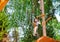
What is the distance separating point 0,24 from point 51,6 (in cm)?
64

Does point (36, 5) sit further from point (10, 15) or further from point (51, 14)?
point (10, 15)

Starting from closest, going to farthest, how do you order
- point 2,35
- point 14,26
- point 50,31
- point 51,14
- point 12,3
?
point 2,35 → point 50,31 → point 51,14 → point 14,26 → point 12,3

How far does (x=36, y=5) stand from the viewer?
1.80m

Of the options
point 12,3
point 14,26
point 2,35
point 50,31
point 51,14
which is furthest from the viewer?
point 12,3

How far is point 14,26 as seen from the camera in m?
1.96

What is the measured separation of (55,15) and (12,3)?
0.64 m

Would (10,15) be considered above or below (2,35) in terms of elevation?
above

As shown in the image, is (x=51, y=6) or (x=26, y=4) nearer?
(x=51, y=6)

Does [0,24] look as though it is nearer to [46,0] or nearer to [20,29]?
[20,29]

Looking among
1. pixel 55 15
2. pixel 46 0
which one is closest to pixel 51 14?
pixel 55 15

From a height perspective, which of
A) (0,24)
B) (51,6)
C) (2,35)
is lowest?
(2,35)

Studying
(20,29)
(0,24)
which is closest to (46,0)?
(20,29)

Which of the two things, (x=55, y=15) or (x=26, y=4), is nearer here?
(x=55, y=15)

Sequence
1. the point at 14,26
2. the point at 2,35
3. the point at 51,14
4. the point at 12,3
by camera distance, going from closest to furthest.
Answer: the point at 2,35, the point at 51,14, the point at 14,26, the point at 12,3
